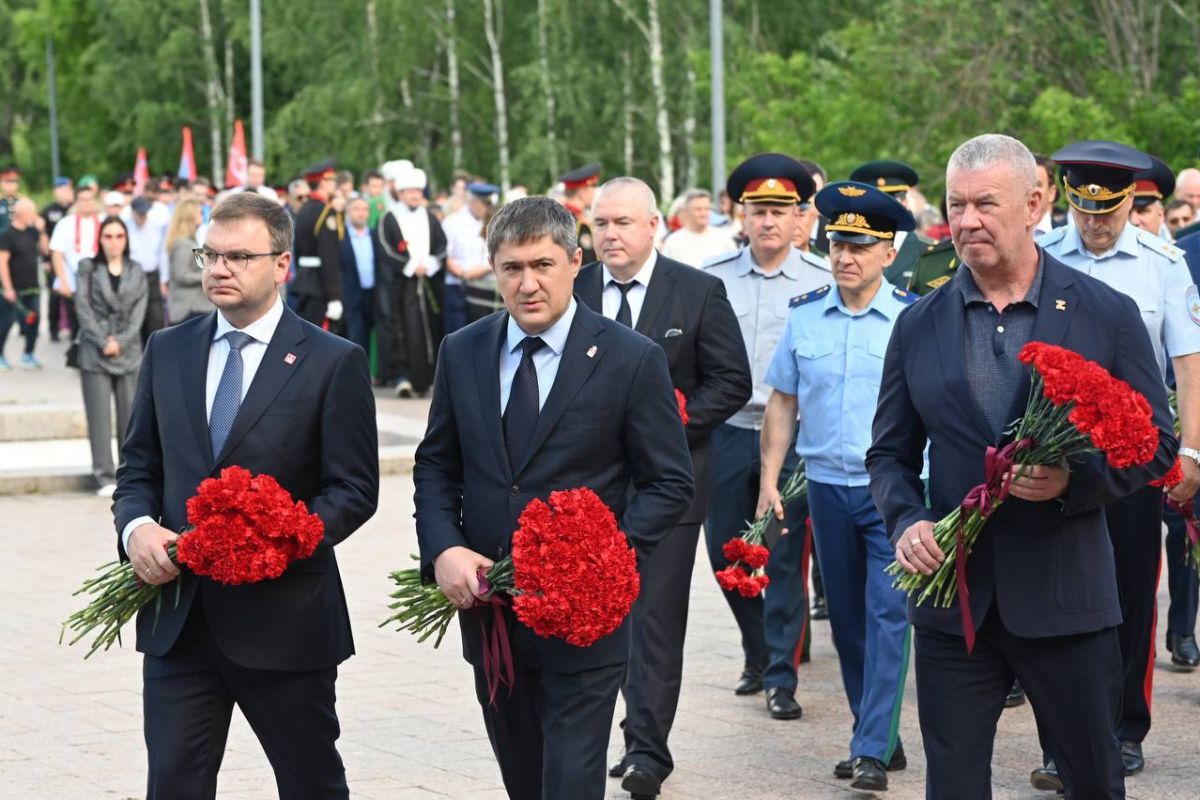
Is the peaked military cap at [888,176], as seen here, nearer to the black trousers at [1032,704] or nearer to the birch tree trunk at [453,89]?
the black trousers at [1032,704]

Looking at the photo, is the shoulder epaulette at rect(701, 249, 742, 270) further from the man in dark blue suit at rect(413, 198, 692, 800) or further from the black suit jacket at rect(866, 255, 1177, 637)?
the black suit jacket at rect(866, 255, 1177, 637)

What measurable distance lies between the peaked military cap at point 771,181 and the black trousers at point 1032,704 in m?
3.94

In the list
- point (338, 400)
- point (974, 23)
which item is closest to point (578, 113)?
point (974, 23)

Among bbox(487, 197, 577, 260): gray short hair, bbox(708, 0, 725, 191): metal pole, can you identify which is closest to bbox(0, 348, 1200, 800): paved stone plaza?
bbox(487, 197, 577, 260): gray short hair

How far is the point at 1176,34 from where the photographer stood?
1093 inches

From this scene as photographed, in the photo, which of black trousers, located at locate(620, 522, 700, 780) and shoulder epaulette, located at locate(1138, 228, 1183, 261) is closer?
black trousers, located at locate(620, 522, 700, 780)

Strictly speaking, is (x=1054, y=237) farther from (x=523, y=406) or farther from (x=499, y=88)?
(x=499, y=88)

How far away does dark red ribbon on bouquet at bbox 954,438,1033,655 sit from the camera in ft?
16.1

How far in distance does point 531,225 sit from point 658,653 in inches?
102

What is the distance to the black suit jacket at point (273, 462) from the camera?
17.5 ft

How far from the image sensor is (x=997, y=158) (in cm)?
505

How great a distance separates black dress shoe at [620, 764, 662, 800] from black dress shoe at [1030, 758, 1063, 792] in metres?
1.30

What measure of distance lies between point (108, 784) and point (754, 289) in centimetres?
351

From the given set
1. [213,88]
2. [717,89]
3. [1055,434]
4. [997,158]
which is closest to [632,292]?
[997,158]
